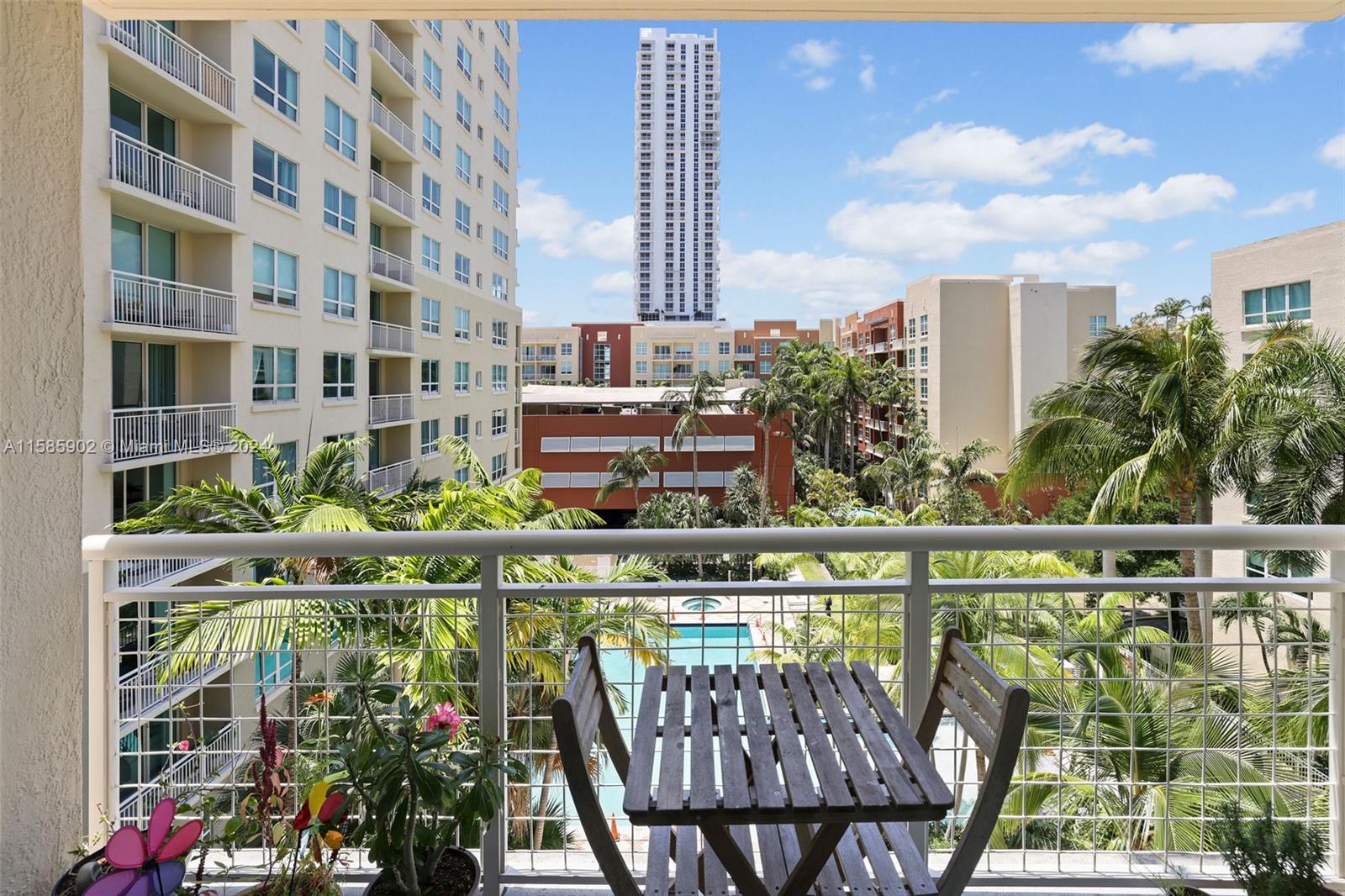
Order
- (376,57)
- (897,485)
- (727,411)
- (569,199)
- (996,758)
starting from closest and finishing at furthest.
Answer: (996,758), (376,57), (897,485), (727,411), (569,199)

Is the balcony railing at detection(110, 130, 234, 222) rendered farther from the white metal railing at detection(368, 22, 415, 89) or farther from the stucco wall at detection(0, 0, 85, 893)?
the stucco wall at detection(0, 0, 85, 893)

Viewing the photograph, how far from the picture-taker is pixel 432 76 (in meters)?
24.8

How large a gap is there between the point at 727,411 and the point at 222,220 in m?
31.0

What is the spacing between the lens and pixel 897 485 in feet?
115

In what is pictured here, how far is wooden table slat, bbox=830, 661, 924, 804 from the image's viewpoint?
4.79ft

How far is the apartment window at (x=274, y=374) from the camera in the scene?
16.2 metres

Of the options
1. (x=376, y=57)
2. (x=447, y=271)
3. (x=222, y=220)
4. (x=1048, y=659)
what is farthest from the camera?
(x=447, y=271)

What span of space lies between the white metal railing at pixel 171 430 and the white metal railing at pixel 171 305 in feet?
4.33

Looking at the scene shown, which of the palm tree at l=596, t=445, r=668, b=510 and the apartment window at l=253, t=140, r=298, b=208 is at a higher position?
the apartment window at l=253, t=140, r=298, b=208

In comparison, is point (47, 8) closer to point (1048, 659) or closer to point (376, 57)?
point (1048, 659)

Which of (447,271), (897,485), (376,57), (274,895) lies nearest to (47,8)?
(274,895)

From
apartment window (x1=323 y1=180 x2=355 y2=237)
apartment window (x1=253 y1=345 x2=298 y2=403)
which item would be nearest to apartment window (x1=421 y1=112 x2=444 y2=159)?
apartment window (x1=323 y1=180 x2=355 y2=237)

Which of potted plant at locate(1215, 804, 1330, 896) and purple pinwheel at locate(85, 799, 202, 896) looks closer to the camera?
purple pinwheel at locate(85, 799, 202, 896)

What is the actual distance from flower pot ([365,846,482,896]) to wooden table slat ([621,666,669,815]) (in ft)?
1.86
